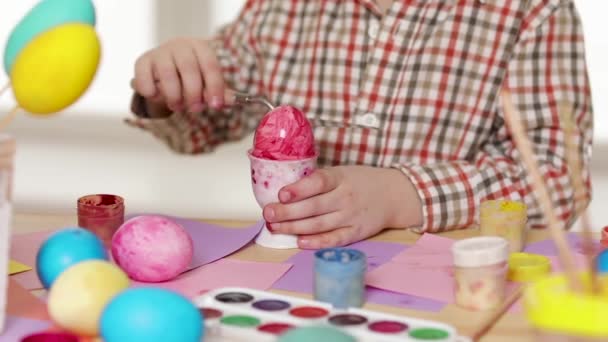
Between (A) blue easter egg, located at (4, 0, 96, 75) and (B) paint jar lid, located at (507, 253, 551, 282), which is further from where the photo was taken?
(B) paint jar lid, located at (507, 253, 551, 282)

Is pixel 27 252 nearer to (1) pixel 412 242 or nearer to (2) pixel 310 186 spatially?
(2) pixel 310 186

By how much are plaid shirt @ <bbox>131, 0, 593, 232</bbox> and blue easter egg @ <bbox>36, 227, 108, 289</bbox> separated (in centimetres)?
51

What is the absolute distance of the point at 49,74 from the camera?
0.76 m

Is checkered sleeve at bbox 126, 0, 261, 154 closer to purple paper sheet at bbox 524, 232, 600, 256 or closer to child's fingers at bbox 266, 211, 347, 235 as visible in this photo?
child's fingers at bbox 266, 211, 347, 235

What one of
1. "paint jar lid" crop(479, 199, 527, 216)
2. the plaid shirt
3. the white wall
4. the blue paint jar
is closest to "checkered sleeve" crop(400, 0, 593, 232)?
the plaid shirt

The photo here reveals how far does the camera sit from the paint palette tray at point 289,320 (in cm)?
73

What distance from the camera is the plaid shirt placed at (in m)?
1.25

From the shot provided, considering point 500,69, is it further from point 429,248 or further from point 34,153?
point 34,153

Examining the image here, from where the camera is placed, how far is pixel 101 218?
979mm

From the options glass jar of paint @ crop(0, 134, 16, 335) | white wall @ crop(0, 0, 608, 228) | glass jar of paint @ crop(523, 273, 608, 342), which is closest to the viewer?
glass jar of paint @ crop(523, 273, 608, 342)

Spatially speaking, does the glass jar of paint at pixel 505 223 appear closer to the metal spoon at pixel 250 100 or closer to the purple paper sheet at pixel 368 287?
the purple paper sheet at pixel 368 287

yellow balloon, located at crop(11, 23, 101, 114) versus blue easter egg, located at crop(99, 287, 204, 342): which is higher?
yellow balloon, located at crop(11, 23, 101, 114)

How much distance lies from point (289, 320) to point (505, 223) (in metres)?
0.31

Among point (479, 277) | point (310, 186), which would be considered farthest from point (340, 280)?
point (310, 186)
